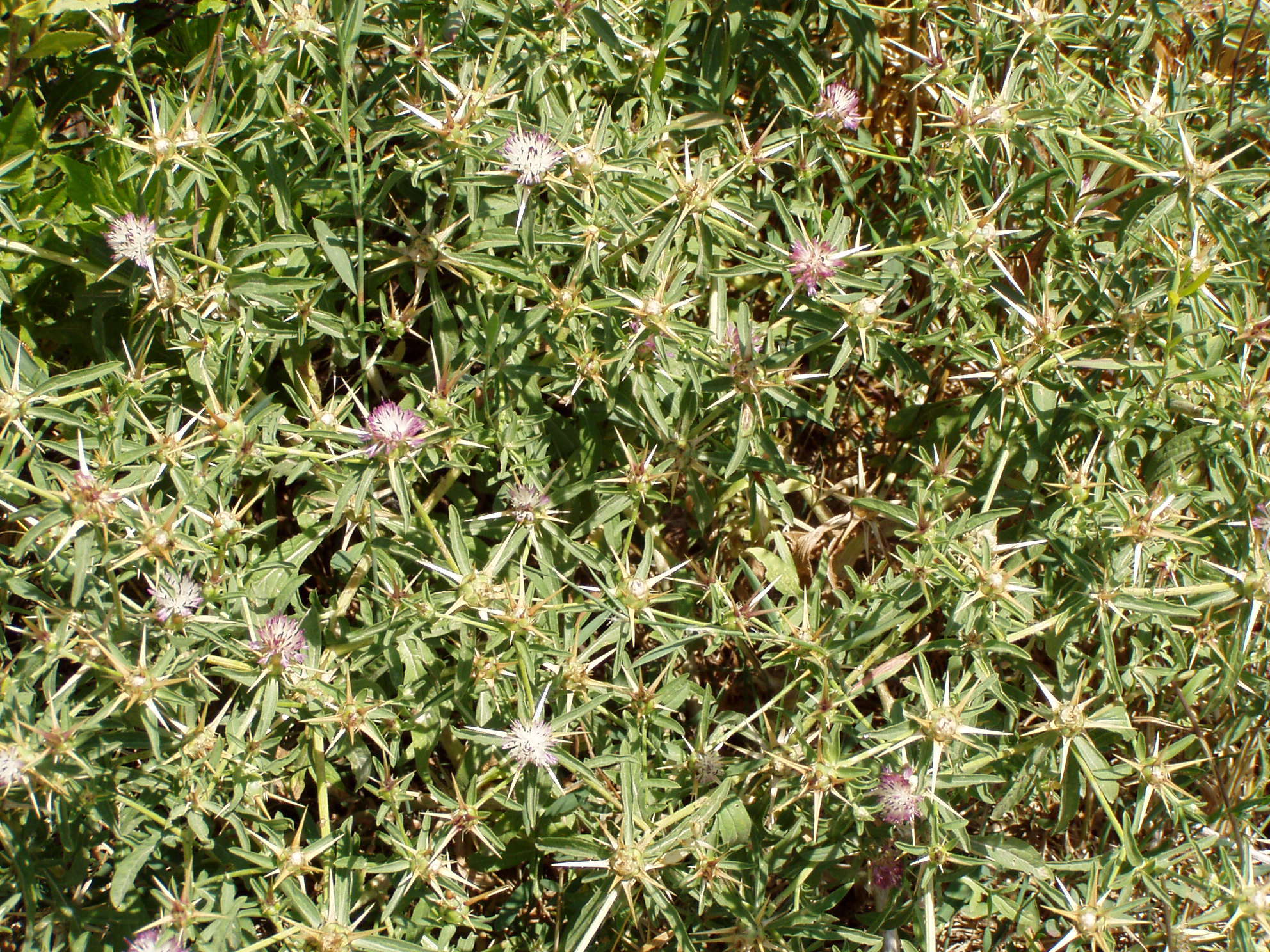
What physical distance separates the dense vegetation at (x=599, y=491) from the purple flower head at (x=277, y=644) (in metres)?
0.01

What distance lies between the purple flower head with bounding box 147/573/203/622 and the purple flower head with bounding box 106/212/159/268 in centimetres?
78

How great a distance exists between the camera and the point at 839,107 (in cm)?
287

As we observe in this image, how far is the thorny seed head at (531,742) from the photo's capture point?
2.38 meters

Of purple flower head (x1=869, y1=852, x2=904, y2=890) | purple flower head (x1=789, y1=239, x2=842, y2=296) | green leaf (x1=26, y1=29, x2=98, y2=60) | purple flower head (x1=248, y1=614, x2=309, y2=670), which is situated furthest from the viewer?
green leaf (x1=26, y1=29, x2=98, y2=60)

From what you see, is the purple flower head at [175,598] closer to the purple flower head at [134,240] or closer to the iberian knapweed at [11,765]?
the iberian knapweed at [11,765]

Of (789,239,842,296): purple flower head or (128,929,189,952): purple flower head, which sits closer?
(128,929,189,952): purple flower head

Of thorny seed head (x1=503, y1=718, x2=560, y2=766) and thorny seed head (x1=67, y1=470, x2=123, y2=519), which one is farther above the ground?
thorny seed head (x1=67, y1=470, x2=123, y2=519)

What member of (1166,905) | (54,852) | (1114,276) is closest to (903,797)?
(1166,905)

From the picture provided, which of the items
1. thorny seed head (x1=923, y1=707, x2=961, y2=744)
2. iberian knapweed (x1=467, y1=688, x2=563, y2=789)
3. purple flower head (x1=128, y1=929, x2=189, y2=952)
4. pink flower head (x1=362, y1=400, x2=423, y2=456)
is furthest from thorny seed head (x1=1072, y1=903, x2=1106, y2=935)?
purple flower head (x1=128, y1=929, x2=189, y2=952)

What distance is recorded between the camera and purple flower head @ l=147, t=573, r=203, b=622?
7.57 feet

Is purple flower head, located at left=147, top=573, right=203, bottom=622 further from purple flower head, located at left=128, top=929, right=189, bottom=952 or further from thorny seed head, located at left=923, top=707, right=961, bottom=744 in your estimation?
thorny seed head, located at left=923, top=707, right=961, bottom=744

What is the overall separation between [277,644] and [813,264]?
5.31 feet

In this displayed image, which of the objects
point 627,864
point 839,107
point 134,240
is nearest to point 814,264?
point 839,107

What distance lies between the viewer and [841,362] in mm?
2555
